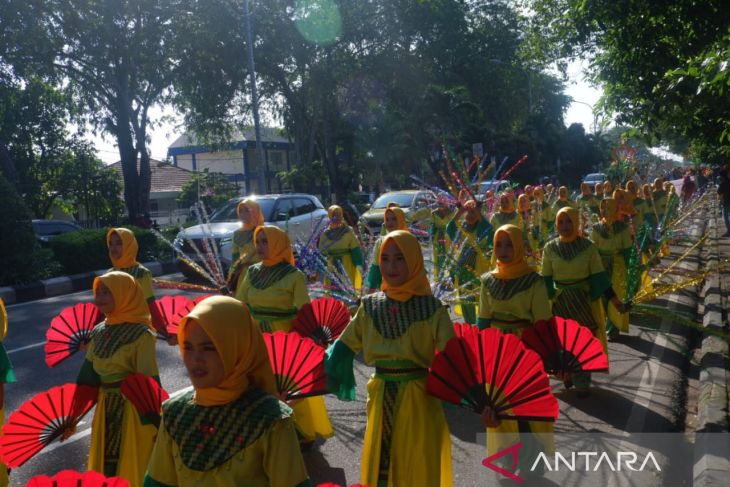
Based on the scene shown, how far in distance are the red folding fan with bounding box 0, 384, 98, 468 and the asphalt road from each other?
164cm

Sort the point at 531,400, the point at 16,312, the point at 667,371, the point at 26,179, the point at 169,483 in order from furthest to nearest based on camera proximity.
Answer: the point at 26,179
the point at 16,312
the point at 667,371
the point at 531,400
the point at 169,483

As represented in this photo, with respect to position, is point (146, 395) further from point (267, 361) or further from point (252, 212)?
point (252, 212)

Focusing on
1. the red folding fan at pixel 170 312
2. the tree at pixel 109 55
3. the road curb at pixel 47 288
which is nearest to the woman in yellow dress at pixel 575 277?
the red folding fan at pixel 170 312

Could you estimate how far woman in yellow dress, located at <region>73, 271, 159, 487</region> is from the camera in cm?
376

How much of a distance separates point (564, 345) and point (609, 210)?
4787 millimetres

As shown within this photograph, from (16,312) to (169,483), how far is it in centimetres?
1063

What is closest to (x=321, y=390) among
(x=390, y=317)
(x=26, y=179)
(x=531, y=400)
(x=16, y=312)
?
(x=390, y=317)

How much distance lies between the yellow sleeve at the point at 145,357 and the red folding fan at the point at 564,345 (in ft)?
7.10

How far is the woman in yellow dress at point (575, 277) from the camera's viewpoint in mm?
6234

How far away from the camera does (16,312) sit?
11.9 meters

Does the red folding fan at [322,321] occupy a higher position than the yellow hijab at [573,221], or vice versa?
the yellow hijab at [573,221]

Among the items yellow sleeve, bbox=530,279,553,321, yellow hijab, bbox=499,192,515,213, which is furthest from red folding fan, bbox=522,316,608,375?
yellow hijab, bbox=499,192,515,213

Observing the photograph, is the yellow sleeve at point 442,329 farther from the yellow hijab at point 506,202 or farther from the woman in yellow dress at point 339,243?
the yellow hijab at point 506,202

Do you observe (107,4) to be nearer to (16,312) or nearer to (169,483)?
(16,312)
